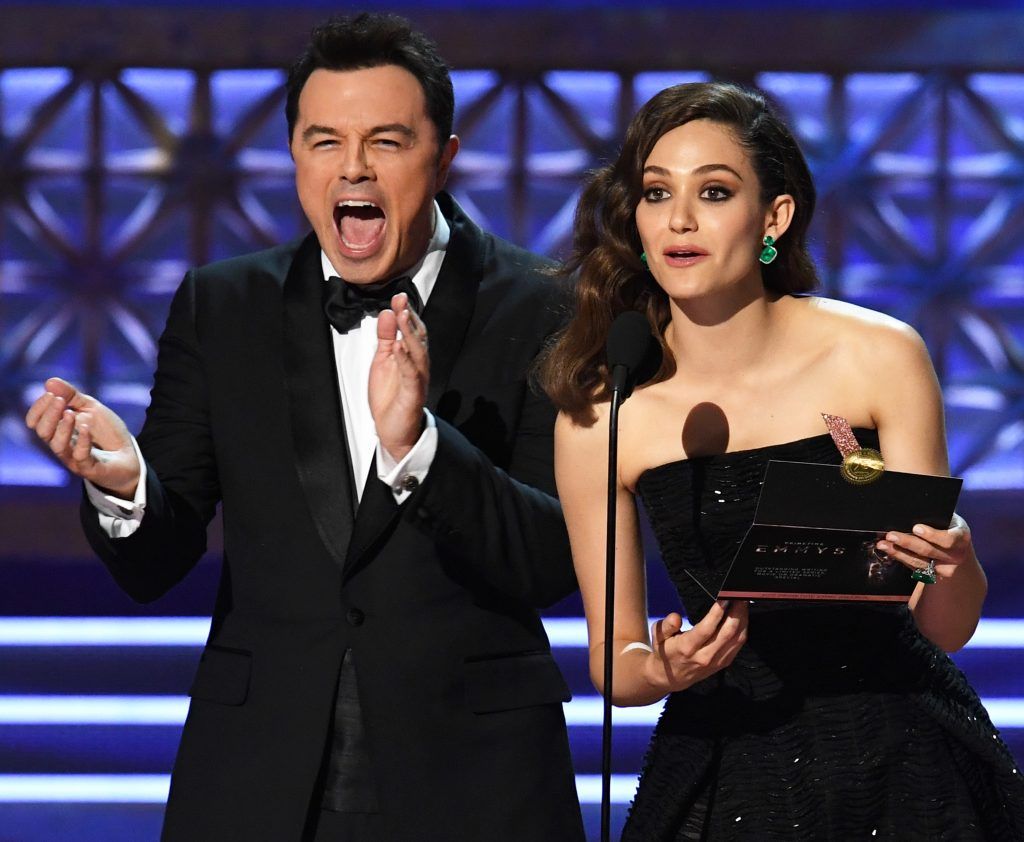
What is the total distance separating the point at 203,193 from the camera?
16.2ft

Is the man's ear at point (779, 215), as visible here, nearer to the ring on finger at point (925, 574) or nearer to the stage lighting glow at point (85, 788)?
the ring on finger at point (925, 574)

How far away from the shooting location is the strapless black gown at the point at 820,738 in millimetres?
1966

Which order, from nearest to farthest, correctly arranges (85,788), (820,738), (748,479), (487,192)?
1. (820,738)
2. (748,479)
3. (85,788)
4. (487,192)

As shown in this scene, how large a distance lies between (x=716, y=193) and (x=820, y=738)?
0.75 metres

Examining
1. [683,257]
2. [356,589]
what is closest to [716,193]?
[683,257]

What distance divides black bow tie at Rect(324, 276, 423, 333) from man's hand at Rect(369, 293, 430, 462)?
25 cm

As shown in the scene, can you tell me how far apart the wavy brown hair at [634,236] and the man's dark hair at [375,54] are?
0.26 m

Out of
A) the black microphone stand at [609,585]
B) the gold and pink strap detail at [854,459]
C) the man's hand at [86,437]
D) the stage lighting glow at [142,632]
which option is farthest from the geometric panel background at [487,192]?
the black microphone stand at [609,585]

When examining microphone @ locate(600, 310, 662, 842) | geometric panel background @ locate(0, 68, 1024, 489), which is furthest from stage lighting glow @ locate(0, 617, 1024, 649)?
microphone @ locate(600, 310, 662, 842)

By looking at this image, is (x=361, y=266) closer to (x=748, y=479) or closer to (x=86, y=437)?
(x=86, y=437)

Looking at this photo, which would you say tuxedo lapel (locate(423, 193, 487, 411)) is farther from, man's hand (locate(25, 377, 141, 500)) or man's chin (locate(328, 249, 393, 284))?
man's hand (locate(25, 377, 141, 500))

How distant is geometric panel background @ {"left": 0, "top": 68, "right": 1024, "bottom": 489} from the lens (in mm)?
4895

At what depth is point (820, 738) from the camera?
1992 mm

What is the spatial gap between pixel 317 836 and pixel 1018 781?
36.9 inches
